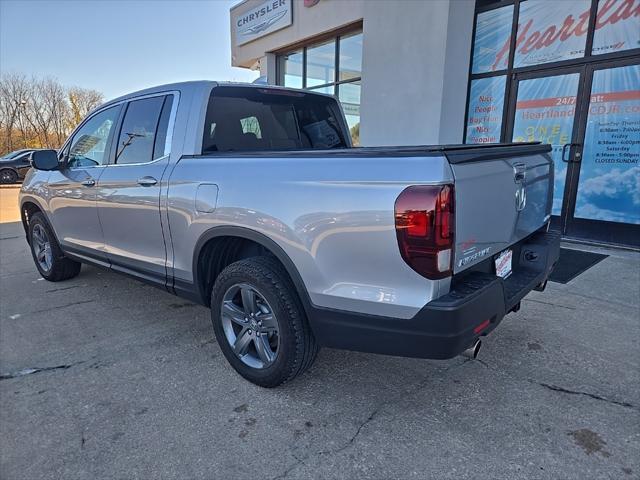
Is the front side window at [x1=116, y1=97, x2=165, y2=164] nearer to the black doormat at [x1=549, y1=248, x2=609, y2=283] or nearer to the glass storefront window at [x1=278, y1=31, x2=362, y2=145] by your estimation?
the black doormat at [x1=549, y1=248, x2=609, y2=283]

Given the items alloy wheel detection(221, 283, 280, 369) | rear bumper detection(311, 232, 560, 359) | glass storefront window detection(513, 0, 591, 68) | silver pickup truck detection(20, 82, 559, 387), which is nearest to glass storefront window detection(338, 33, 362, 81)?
glass storefront window detection(513, 0, 591, 68)

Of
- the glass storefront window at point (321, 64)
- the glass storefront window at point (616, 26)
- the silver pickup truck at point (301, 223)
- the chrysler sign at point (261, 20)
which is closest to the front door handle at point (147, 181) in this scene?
the silver pickup truck at point (301, 223)

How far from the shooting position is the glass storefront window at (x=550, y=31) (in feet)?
20.9

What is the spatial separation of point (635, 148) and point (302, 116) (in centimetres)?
501

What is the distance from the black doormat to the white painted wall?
2.90m

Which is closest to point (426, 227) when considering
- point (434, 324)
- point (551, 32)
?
point (434, 324)

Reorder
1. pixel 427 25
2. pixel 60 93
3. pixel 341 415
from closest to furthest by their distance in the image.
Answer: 1. pixel 341 415
2. pixel 427 25
3. pixel 60 93

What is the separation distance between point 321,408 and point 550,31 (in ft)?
22.6

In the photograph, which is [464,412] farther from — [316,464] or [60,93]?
[60,93]

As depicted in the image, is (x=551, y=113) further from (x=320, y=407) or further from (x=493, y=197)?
(x=320, y=407)

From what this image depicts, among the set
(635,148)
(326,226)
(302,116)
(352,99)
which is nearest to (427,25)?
(352,99)

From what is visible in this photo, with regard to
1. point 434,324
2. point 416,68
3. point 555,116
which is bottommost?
point 434,324

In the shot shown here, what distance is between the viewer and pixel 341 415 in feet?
8.01

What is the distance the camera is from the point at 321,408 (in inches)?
99.0
